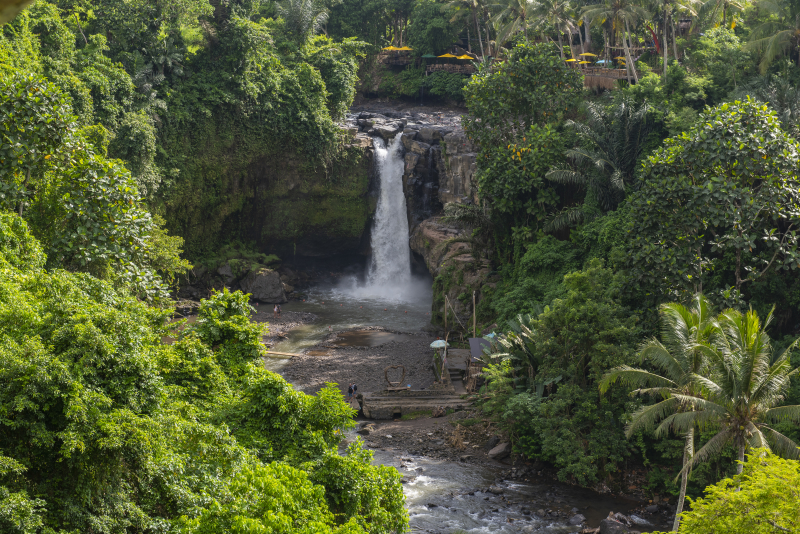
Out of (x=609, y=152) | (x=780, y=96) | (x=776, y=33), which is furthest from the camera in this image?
(x=609, y=152)

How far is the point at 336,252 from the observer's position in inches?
1950

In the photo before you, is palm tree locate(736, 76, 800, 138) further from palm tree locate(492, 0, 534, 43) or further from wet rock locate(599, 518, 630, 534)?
palm tree locate(492, 0, 534, 43)

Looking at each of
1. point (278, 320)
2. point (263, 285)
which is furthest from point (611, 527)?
point (263, 285)

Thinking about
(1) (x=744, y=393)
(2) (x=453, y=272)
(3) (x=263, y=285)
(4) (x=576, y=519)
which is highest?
(1) (x=744, y=393)

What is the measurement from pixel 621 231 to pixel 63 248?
2073 centimetres

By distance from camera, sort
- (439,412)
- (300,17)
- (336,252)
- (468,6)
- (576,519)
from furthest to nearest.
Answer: (468,6)
(336,252)
(300,17)
(439,412)
(576,519)

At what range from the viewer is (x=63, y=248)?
1959 centimetres

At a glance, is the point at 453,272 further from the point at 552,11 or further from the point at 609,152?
the point at 552,11

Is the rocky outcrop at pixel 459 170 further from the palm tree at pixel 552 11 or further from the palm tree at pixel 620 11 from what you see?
the palm tree at pixel 620 11

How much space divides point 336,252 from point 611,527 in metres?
34.1

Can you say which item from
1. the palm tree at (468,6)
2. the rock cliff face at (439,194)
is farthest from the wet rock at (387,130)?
the palm tree at (468,6)

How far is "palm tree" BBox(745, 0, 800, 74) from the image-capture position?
1105 inches

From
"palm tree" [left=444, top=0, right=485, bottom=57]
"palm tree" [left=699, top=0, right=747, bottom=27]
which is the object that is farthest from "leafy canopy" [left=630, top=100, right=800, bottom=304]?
"palm tree" [left=444, top=0, right=485, bottom=57]

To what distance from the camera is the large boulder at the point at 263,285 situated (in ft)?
139
